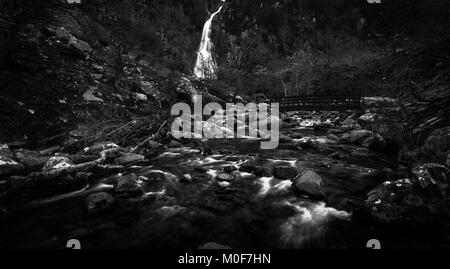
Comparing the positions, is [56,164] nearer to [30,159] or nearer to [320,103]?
[30,159]

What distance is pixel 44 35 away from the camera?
17.0 meters

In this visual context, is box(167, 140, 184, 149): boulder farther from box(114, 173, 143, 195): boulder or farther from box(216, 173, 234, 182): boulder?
box(114, 173, 143, 195): boulder

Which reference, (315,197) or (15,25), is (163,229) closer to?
(315,197)

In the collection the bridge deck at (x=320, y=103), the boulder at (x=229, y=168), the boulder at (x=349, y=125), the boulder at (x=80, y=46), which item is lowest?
the boulder at (x=229, y=168)

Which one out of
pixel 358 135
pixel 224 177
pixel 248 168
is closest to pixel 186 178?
pixel 224 177

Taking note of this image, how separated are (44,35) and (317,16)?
41.2m

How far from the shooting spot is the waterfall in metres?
36.7

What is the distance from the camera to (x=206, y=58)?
131ft

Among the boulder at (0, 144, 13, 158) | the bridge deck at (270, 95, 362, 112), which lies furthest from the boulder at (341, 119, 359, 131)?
the boulder at (0, 144, 13, 158)

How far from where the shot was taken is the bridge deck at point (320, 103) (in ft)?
71.9

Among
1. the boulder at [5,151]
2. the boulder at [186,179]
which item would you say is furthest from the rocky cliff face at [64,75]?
the boulder at [186,179]

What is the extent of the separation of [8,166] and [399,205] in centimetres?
954

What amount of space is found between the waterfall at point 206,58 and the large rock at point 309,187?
28.4 m

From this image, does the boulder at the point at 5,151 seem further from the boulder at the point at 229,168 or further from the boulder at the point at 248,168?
the boulder at the point at 248,168
